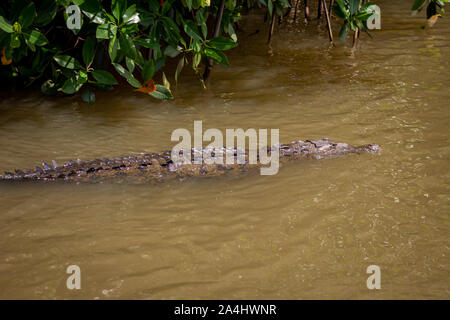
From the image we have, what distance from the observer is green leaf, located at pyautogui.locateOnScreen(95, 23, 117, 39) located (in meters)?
3.48

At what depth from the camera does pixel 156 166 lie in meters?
3.55

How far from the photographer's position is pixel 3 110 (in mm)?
4945

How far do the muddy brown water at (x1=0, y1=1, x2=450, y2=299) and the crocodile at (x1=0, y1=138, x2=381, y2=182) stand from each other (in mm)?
87

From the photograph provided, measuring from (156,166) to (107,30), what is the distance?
103 cm

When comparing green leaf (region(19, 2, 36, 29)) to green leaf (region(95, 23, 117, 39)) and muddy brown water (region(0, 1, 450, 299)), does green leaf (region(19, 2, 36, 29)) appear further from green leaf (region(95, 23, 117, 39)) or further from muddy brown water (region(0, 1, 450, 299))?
muddy brown water (region(0, 1, 450, 299))

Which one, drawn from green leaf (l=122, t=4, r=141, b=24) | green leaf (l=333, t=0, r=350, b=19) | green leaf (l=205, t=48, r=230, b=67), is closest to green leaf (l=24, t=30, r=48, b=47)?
green leaf (l=122, t=4, r=141, b=24)

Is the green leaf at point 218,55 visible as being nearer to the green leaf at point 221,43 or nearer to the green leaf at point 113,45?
the green leaf at point 221,43

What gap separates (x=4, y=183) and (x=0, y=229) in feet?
2.14

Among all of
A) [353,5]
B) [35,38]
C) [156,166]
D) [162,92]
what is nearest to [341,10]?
[353,5]

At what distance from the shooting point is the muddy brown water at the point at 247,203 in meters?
2.38

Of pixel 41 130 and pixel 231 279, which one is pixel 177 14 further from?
pixel 231 279

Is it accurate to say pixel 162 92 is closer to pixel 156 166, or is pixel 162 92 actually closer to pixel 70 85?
pixel 70 85
